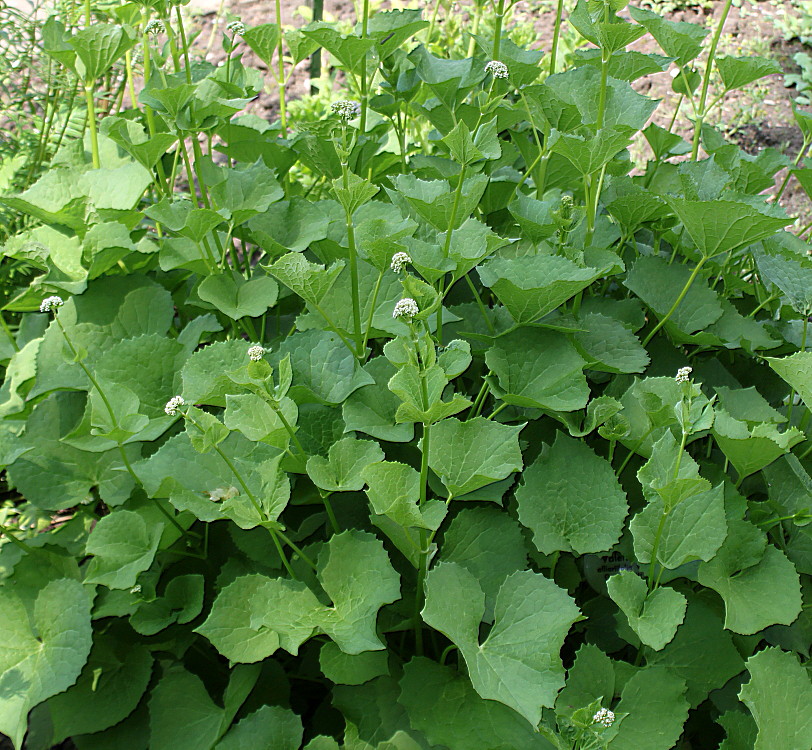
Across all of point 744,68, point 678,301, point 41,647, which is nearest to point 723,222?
point 678,301

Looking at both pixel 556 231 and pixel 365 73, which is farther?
pixel 365 73

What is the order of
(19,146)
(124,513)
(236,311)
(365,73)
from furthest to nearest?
(19,146) < (365,73) < (236,311) < (124,513)

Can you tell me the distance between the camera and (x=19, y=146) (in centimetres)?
203

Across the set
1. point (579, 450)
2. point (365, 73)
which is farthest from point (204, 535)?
point (365, 73)

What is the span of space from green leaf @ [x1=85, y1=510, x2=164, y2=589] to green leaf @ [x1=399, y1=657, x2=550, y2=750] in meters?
0.38

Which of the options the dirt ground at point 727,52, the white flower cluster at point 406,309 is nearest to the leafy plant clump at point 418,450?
the white flower cluster at point 406,309

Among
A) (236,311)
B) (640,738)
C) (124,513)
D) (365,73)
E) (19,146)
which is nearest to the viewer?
(640,738)

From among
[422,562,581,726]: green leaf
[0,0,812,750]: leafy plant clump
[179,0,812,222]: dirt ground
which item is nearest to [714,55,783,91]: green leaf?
[0,0,812,750]: leafy plant clump

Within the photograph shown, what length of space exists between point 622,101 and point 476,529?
73 cm

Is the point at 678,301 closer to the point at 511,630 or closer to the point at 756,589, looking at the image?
the point at 756,589

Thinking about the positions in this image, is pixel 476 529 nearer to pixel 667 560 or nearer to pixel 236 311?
pixel 667 560

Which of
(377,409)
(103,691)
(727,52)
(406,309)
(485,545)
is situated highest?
(406,309)

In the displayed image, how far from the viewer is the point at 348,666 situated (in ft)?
3.06

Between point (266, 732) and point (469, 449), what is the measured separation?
45cm
